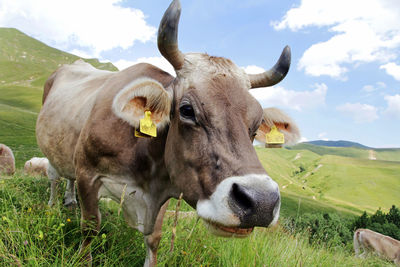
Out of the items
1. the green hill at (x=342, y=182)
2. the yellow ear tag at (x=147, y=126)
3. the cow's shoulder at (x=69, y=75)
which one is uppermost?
the cow's shoulder at (x=69, y=75)

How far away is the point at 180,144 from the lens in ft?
9.61

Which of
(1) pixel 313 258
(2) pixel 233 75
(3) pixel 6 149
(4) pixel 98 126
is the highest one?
(2) pixel 233 75

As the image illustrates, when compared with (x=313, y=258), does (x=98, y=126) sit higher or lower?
higher

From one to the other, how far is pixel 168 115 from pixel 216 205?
1.20 meters

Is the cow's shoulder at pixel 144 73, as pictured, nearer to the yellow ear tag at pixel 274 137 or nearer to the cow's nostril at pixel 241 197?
the yellow ear tag at pixel 274 137

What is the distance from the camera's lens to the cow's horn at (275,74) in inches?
150

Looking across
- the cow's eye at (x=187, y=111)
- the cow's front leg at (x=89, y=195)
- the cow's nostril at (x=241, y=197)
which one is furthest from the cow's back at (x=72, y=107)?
the cow's nostril at (x=241, y=197)

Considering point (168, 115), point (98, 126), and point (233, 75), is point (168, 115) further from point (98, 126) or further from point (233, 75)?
point (98, 126)

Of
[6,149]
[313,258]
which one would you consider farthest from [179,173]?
[6,149]

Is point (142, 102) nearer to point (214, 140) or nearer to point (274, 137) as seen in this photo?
point (214, 140)

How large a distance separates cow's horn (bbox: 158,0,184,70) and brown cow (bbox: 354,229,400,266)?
58.3 ft

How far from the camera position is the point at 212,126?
8.76 ft

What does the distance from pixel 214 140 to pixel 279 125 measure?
87.5 inches

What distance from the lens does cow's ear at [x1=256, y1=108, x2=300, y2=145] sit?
4387 mm
